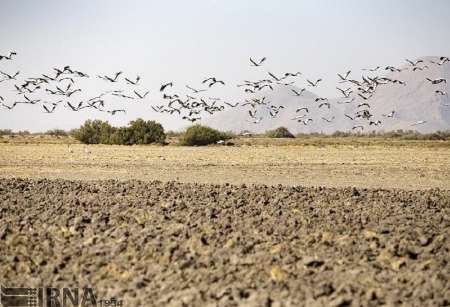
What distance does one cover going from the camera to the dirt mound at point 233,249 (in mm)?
9070

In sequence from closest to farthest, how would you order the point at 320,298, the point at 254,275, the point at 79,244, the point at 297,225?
the point at 320,298 → the point at 254,275 → the point at 79,244 → the point at 297,225

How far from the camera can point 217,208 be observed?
1516 centimetres

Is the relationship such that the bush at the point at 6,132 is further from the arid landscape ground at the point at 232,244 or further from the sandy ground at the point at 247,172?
the arid landscape ground at the point at 232,244

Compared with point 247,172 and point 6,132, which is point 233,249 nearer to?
point 247,172

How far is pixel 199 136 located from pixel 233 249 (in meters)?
56.8

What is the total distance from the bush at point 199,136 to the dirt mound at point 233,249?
162ft

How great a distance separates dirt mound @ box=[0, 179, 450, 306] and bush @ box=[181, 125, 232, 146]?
49453mm

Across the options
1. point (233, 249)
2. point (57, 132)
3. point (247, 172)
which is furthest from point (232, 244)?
point (57, 132)

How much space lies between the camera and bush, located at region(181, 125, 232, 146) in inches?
2625

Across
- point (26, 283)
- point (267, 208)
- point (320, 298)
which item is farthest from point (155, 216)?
point (320, 298)

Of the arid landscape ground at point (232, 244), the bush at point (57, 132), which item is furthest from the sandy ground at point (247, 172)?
the bush at point (57, 132)

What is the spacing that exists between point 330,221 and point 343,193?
5.57 metres

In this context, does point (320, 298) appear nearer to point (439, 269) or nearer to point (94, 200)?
point (439, 269)

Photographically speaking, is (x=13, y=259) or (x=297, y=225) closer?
(x=13, y=259)
